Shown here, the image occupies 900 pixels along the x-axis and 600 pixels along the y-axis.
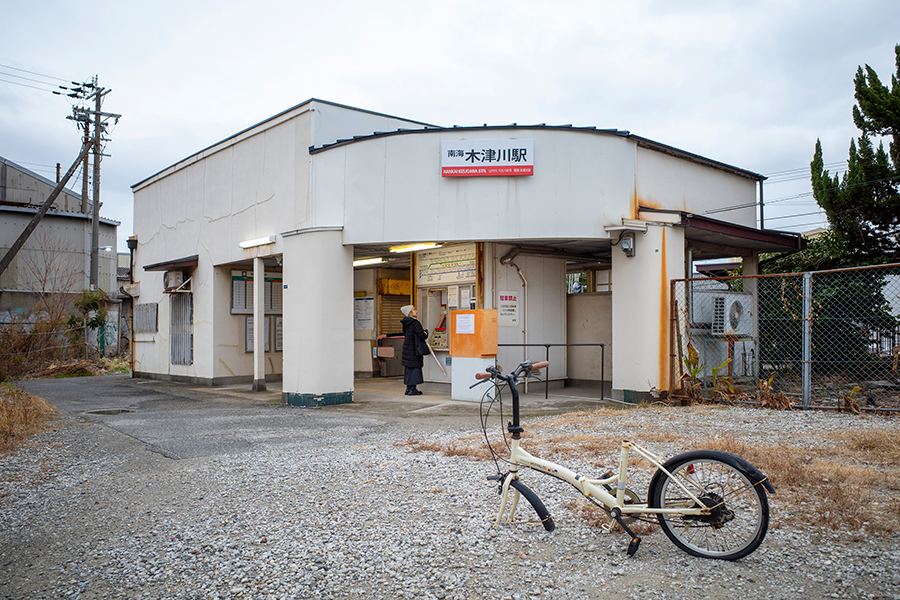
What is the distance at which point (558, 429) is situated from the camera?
7891 millimetres

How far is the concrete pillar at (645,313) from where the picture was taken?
10.5 metres

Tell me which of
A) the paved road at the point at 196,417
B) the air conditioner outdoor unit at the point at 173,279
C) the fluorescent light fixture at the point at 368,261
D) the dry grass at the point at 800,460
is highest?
the fluorescent light fixture at the point at 368,261

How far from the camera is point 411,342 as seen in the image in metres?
12.6

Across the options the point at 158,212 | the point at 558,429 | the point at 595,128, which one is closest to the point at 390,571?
the point at 558,429

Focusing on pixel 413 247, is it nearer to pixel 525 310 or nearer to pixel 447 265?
pixel 447 265

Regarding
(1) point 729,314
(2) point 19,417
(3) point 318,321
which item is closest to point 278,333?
(3) point 318,321

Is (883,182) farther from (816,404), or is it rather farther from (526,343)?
(526,343)

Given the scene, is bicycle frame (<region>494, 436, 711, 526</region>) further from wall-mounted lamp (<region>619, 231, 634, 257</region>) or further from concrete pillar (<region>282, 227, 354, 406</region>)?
concrete pillar (<region>282, 227, 354, 406</region>)

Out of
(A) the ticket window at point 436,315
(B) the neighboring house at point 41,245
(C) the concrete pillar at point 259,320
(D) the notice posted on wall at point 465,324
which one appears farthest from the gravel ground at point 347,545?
(B) the neighboring house at point 41,245

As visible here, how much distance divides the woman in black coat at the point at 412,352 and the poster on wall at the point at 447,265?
0.87m

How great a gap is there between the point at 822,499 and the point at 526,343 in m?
8.25

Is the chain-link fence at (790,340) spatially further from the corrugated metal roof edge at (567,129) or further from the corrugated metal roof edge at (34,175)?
the corrugated metal roof edge at (34,175)

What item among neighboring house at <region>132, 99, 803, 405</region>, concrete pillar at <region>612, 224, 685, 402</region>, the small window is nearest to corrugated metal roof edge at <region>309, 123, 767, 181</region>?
neighboring house at <region>132, 99, 803, 405</region>

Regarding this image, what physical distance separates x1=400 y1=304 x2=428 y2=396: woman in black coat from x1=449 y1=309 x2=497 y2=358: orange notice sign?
1.43 m
